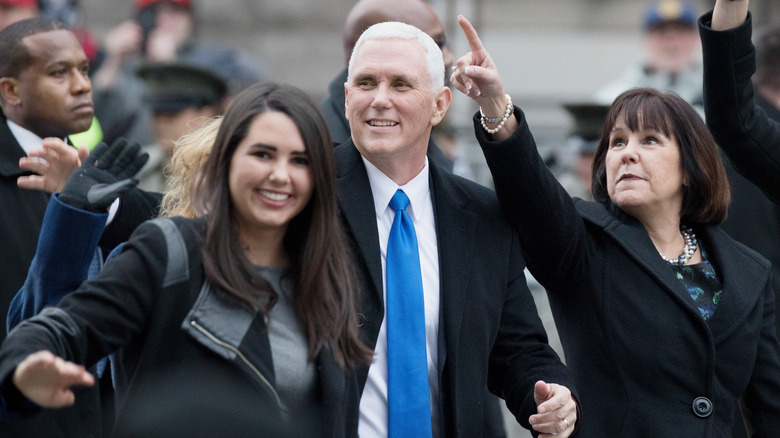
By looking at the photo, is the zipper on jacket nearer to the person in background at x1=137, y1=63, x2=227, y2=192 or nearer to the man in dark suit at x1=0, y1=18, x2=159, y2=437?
the man in dark suit at x1=0, y1=18, x2=159, y2=437

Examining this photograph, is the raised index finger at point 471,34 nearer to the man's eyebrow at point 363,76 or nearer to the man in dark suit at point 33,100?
the man's eyebrow at point 363,76

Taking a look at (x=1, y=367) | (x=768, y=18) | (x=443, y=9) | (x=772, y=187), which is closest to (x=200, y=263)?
(x=1, y=367)

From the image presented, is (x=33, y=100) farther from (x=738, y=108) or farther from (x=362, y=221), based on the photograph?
(x=738, y=108)

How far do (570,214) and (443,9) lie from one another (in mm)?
7657

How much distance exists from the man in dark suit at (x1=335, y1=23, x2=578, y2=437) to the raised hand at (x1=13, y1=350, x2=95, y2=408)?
1.12m

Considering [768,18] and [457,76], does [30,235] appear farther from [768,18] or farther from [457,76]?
[768,18]

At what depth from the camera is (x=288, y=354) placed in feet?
11.6

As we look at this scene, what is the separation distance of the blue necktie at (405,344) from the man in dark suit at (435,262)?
0.5 inches

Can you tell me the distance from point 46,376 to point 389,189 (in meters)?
1.52

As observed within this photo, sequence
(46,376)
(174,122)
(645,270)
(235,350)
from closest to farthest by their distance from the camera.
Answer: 1. (46,376)
2. (235,350)
3. (645,270)
4. (174,122)

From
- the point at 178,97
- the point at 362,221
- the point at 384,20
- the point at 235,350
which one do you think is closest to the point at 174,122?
the point at 178,97

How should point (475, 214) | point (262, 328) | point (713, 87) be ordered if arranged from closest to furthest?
point (262, 328), point (475, 214), point (713, 87)

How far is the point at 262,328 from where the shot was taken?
3486 mm

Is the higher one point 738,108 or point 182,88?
point 182,88
